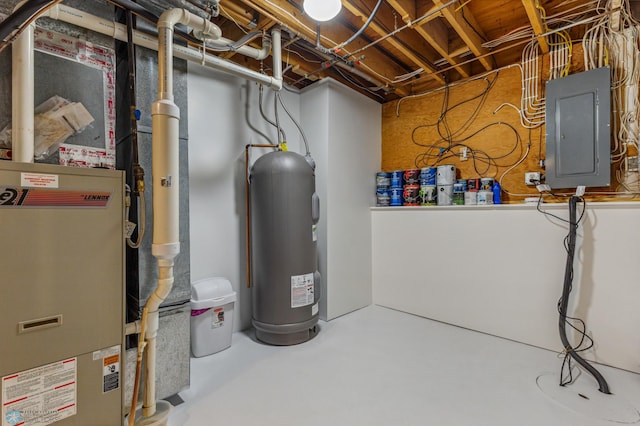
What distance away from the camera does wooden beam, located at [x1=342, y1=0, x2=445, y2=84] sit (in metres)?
2.00

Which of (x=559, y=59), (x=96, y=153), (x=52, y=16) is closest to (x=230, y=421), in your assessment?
(x=96, y=153)

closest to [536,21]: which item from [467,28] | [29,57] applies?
[467,28]

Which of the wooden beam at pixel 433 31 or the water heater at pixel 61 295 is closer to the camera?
the water heater at pixel 61 295

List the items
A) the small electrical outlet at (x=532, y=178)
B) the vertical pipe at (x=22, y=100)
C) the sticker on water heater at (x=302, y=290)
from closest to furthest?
the vertical pipe at (x=22, y=100), the sticker on water heater at (x=302, y=290), the small electrical outlet at (x=532, y=178)

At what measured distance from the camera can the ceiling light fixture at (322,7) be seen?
1693 mm

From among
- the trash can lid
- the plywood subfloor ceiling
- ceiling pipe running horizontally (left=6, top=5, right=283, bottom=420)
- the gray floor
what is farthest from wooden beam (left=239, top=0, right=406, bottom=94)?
the gray floor

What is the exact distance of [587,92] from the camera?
2.23 metres

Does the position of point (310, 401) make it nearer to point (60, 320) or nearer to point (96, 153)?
point (60, 320)

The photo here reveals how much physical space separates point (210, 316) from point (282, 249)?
734 mm

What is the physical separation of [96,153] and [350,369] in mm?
2002

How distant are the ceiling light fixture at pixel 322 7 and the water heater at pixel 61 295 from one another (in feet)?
4.60

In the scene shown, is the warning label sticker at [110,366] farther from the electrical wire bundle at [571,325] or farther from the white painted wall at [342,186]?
the electrical wire bundle at [571,325]

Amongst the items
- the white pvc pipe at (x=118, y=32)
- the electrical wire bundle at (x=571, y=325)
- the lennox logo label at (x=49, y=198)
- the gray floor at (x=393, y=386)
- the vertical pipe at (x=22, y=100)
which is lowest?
the gray floor at (x=393, y=386)

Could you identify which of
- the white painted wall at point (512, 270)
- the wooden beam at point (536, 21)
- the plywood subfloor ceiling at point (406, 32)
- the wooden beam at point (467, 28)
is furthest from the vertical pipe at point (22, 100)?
the white painted wall at point (512, 270)
